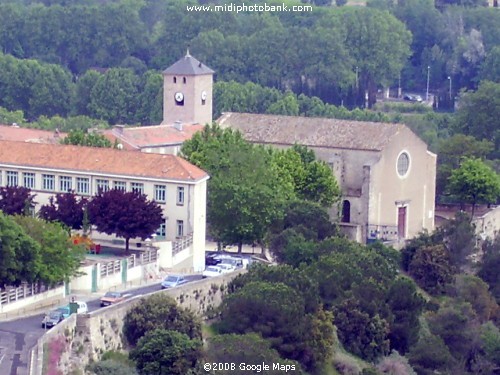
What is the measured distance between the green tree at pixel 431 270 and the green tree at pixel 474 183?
872 cm

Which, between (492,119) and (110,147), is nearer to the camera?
(110,147)

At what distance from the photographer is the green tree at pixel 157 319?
169ft

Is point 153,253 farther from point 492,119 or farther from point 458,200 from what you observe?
point 492,119

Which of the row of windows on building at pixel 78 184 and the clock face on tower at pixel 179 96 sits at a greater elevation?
the clock face on tower at pixel 179 96

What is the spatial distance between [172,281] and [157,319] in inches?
170

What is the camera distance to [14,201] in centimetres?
5966

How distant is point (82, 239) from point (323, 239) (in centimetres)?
865

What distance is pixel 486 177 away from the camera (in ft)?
241

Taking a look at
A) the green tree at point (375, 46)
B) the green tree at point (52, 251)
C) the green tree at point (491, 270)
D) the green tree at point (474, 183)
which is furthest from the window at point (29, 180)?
the green tree at point (375, 46)

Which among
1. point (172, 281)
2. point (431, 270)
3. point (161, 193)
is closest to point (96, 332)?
point (172, 281)

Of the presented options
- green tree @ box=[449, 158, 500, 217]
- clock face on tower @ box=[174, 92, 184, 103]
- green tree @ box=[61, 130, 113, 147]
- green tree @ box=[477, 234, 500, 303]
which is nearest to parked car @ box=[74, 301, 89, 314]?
green tree @ box=[61, 130, 113, 147]

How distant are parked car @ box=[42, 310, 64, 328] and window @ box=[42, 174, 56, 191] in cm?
1104

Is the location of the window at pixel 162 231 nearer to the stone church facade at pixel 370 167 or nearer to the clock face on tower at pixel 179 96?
the stone church facade at pixel 370 167

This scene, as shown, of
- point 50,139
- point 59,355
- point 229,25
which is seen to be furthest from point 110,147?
point 229,25
